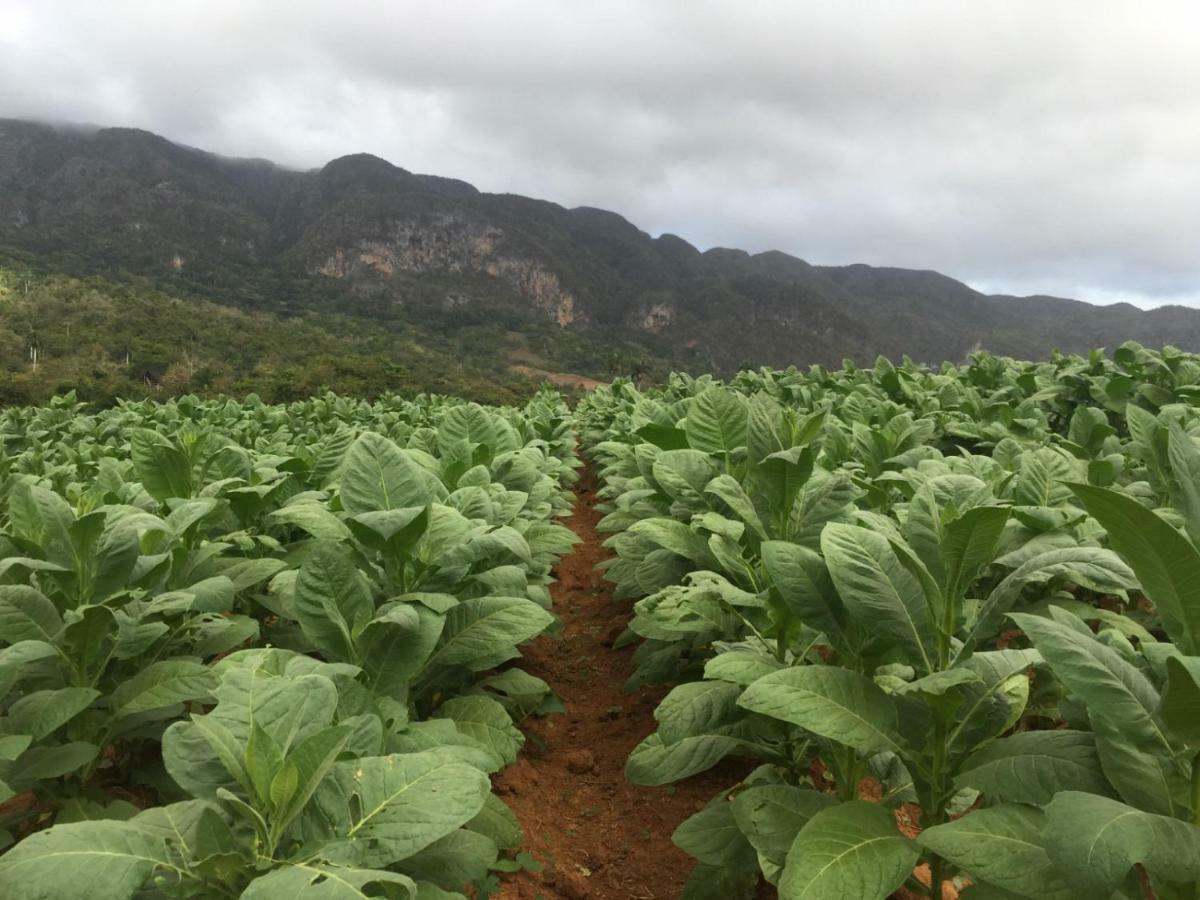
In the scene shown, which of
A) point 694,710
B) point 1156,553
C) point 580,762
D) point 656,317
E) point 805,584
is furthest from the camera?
point 656,317

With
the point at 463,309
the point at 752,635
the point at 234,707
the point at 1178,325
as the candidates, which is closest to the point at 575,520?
the point at 752,635

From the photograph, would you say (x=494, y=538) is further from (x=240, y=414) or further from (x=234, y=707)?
(x=240, y=414)

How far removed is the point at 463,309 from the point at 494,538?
14287cm

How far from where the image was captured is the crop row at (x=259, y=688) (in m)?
1.27

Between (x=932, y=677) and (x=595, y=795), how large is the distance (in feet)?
6.06

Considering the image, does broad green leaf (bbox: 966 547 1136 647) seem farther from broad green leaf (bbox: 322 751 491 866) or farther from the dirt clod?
the dirt clod

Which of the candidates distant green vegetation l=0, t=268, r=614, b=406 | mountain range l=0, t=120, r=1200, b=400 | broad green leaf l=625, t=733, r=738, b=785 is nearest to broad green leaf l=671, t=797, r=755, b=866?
broad green leaf l=625, t=733, r=738, b=785

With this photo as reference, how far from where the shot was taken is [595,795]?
2.83 metres

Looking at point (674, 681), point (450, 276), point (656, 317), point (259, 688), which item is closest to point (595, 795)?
point (674, 681)

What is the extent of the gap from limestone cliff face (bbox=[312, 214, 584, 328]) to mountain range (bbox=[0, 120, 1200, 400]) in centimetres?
47

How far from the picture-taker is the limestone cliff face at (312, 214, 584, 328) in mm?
159250

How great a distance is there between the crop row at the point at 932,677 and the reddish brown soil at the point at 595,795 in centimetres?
33

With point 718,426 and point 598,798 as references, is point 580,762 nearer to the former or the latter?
point 598,798

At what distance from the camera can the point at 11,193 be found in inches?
5738
